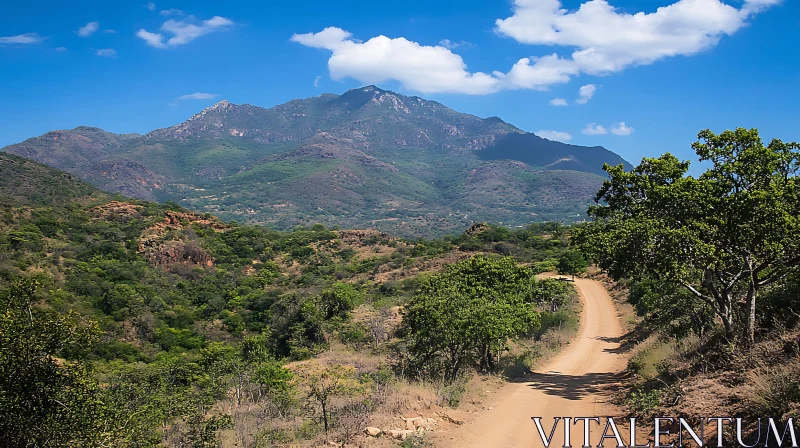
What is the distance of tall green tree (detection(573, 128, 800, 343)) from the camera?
10344mm

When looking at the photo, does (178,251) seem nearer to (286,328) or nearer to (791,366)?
(286,328)

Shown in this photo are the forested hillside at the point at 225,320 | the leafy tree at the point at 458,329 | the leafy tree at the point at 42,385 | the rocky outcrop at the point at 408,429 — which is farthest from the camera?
the leafy tree at the point at 458,329

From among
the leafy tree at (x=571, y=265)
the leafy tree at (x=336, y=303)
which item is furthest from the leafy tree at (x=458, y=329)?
the leafy tree at (x=571, y=265)

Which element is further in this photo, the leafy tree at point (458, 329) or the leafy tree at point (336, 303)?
the leafy tree at point (336, 303)

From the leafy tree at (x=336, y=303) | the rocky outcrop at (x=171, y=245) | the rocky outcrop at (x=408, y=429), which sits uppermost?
the rocky outcrop at (x=171, y=245)

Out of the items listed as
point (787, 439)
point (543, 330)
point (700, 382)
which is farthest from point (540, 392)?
point (543, 330)

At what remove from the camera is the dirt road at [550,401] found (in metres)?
9.20

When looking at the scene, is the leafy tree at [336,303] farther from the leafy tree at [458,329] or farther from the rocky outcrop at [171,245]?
the rocky outcrop at [171,245]

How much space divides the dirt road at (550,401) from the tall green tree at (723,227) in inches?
139

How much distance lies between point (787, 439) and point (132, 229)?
6253 cm

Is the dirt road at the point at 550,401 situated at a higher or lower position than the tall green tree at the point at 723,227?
lower

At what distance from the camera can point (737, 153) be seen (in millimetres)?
11641

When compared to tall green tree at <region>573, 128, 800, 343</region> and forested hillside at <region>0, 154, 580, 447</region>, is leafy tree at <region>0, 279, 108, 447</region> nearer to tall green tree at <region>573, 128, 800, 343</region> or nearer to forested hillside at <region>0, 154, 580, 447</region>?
forested hillside at <region>0, 154, 580, 447</region>

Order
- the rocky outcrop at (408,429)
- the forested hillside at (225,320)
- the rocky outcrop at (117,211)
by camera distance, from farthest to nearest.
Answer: the rocky outcrop at (117,211) → the rocky outcrop at (408,429) → the forested hillside at (225,320)
